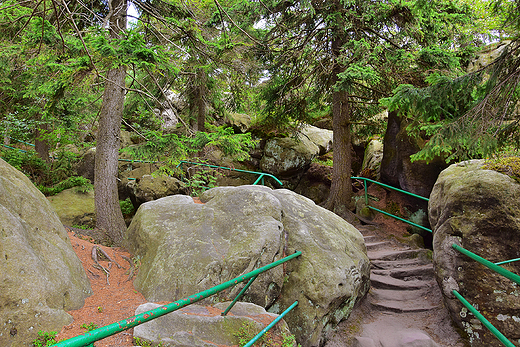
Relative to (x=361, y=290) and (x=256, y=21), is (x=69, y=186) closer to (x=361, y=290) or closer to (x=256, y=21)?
(x=256, y=21)

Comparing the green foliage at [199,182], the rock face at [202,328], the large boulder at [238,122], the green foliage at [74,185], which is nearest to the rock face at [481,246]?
the rock face at [202,328]

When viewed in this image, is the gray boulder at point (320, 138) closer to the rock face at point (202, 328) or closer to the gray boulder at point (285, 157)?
the gray boulder at point (285, 157)

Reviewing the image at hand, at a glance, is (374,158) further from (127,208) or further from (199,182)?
(127,208)

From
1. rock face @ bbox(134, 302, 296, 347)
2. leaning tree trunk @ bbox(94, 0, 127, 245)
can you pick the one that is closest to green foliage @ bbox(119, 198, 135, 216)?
leaning tree trunk @ bbox(94, 0, 127, 245)

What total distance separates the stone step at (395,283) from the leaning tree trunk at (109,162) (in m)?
5.78

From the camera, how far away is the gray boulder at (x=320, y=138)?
13.1 m

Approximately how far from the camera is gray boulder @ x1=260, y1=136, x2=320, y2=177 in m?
11.6

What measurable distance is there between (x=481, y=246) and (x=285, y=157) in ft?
26.4

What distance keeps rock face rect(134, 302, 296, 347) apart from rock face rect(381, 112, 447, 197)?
681cm

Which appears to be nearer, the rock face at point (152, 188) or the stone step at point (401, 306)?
the stone step at point (401, 306)

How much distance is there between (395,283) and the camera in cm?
578

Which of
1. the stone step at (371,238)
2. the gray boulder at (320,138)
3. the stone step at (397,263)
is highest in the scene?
the gray boulder at (320,138)

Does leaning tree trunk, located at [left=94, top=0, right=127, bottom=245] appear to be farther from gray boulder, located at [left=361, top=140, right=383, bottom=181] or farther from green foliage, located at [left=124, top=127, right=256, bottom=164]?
gray boulder, located at [left=361, top=140, right=383, bottom=181]

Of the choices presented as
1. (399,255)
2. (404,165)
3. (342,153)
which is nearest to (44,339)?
(399,255)
